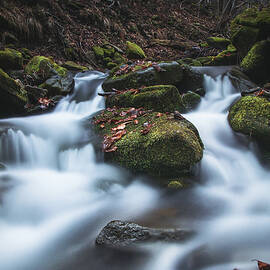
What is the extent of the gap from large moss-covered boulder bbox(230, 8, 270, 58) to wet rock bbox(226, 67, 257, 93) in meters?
1.12

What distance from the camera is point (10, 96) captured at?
5.45 m

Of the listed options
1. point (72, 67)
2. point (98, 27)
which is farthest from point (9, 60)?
point (98, 27)

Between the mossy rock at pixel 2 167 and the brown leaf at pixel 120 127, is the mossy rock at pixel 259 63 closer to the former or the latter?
the brown leaf at pixel 120 127

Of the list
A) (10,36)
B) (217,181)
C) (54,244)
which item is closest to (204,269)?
(54,244)

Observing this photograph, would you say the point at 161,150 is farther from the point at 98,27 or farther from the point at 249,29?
the point at 98,27

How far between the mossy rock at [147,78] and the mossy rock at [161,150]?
7.08ft

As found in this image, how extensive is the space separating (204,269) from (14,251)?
183 cm

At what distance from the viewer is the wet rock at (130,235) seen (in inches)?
91.7

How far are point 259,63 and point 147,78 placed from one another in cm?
356

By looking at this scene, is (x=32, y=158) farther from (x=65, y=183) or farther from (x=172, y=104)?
(x=172, y=104)

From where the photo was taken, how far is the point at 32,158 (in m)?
4.37

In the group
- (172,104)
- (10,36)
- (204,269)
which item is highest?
(10,36)

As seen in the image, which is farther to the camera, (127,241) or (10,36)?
(10,36)

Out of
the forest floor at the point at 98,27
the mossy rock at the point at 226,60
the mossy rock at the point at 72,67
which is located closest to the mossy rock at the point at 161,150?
the mossy rock at the point at 226,60
